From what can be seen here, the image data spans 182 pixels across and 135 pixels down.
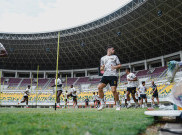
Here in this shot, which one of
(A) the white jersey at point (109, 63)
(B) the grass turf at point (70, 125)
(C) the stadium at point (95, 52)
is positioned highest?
(C) the stadium at point (95, 52)

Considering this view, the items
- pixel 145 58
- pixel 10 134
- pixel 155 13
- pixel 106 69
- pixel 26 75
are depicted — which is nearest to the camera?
pixel 10 134

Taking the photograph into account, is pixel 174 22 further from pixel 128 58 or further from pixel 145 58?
pixel 128 58

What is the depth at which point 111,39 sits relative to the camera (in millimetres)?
30438

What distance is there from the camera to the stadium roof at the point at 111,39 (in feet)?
75.4

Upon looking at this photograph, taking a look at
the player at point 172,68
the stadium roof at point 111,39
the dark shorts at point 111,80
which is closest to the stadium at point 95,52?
the stadium roof at point 111,39

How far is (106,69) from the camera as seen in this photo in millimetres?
5535

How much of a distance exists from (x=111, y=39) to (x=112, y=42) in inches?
41.6

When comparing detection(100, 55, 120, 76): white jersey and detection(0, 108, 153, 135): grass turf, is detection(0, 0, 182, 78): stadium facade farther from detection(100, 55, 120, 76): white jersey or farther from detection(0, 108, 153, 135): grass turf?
detection(0, 108, 153, 135): grass turf

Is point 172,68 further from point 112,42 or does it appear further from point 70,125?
point 112,42

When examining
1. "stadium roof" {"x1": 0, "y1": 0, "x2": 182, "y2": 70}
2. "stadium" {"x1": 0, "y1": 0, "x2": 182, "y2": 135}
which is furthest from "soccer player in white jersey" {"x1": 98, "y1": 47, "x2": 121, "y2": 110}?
"stadium roof" {"x1": 0, "y1": 0, "x2": 182, "y2": 70}

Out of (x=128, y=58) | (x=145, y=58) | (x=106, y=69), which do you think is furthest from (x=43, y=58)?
(x=106, y=69)

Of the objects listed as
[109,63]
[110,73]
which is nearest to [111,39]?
[109,63]

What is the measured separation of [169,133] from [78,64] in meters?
40.9

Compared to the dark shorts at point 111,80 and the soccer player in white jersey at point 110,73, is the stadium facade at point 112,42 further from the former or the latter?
the dark shorts at point 111,80
